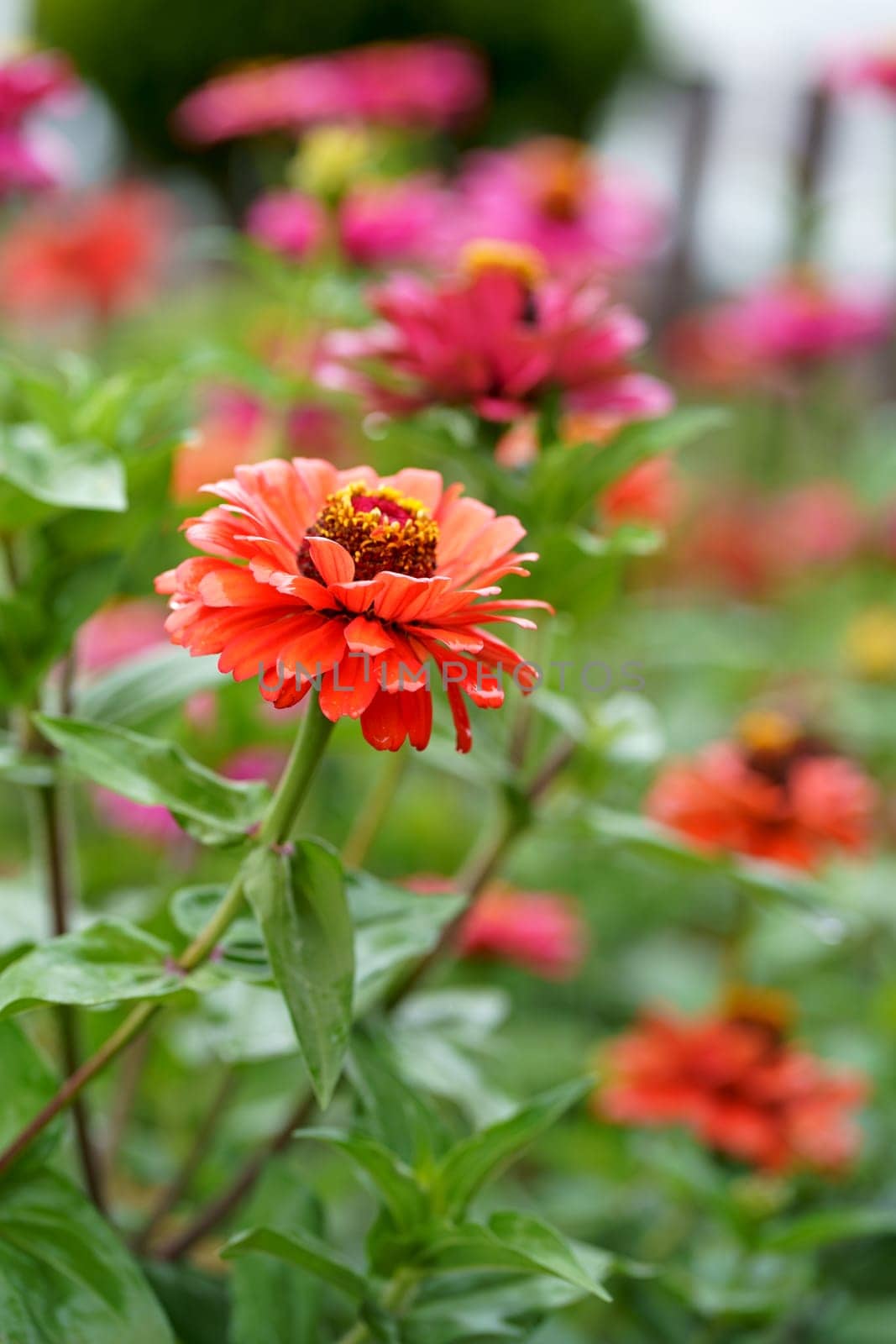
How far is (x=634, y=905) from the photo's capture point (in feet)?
4.99

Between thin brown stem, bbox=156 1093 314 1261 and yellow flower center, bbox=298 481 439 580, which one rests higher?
yellow flower center, bbox=298 481 439 580

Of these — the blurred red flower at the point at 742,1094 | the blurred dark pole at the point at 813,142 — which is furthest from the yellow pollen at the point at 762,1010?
the blurred dark pole at the point at 813,142

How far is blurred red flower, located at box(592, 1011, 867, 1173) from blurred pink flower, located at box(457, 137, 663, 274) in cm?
70

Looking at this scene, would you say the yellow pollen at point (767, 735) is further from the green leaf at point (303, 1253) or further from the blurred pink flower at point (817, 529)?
the blurred pink flower at point (817, 529)

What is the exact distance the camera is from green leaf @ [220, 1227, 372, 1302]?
1.63 ft

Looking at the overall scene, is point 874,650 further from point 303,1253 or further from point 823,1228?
point 303,1253

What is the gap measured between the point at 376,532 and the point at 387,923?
0.16m

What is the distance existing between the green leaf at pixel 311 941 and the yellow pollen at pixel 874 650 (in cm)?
129

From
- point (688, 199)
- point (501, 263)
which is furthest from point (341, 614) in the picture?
point (688, 199)

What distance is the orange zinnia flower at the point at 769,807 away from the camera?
38.0 inches

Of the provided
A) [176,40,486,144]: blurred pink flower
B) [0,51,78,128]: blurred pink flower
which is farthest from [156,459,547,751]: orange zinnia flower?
[176,40,486,144]: blurred pink flower

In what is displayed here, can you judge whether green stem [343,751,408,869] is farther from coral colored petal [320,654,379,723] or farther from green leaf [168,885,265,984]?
coral colored petal [320,654,379,723]

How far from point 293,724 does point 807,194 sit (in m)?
3.39

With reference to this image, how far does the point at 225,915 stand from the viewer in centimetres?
49
